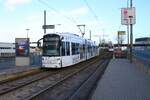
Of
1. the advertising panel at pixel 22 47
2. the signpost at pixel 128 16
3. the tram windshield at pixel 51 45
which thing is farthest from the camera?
the signpost at pixel 128 16

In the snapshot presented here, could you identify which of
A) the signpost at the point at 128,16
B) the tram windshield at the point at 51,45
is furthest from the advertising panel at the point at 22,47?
the signpost at the point at 128,16

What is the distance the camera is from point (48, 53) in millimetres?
30000

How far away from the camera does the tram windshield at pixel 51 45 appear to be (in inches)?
1174

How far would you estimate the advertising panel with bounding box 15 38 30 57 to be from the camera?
100 ft

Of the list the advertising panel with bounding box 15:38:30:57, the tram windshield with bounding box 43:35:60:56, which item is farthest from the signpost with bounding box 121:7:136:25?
the advertising panel with bounding box 15:38:30:57

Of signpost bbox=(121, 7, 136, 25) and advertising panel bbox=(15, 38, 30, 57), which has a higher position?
signpost bbox=(121, 7, 136, 25)

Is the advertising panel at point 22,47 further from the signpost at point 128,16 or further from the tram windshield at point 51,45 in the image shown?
the signpost at point 128,16

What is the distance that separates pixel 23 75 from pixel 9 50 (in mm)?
62194

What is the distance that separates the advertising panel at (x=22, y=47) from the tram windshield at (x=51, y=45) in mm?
1664

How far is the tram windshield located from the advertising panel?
166 cm

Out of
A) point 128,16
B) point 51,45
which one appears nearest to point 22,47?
point 51,45

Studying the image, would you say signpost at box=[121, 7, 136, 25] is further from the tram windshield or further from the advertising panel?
the advertising panel

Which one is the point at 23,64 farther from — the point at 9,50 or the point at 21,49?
the point at 9,50

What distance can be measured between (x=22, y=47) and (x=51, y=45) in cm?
266
